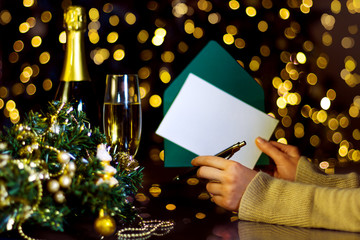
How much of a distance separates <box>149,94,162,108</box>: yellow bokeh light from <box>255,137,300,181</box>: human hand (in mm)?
462

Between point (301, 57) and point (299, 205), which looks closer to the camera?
point (299, 205)

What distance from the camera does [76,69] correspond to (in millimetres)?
927

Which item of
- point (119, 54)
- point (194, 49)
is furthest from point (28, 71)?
point (194, 49)

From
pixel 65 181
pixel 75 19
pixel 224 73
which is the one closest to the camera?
pixel 65 181

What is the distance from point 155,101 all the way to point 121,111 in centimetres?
52

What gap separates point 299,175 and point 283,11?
0.65 m

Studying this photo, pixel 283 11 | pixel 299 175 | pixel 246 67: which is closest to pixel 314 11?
pixel 283 11

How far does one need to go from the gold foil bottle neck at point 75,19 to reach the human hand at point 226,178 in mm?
349

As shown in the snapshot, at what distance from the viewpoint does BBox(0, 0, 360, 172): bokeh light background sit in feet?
4.20

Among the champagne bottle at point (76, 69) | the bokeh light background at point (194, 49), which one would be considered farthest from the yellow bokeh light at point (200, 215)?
the bokeh light background at point (194, 49)

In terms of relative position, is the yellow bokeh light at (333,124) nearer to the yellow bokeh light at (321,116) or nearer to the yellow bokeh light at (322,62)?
the yellow bokeh light at (321,116)

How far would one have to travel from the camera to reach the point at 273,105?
1.37 m

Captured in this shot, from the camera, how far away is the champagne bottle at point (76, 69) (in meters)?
0.87

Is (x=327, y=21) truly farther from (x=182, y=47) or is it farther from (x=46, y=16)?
(x=46, y=16)
